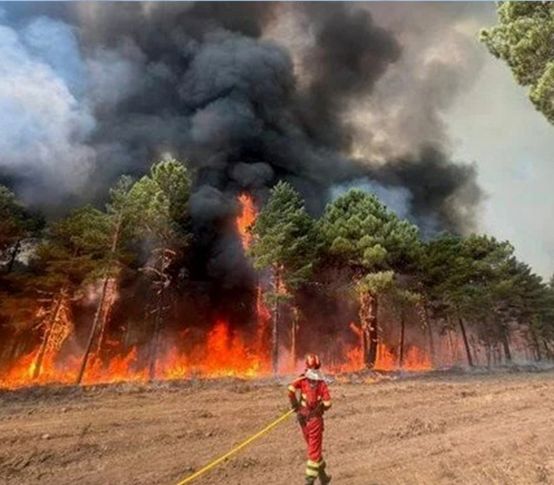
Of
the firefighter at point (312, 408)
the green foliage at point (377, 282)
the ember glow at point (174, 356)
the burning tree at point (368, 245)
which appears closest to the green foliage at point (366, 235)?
the burning tree at point (368, 245)

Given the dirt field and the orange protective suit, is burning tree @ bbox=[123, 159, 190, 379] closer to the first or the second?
the dirt field

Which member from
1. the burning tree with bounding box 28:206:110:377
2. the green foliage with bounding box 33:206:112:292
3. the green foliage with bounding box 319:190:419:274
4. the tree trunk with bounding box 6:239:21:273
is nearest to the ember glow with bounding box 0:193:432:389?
the burning tree with bounding box 28:206:110:377

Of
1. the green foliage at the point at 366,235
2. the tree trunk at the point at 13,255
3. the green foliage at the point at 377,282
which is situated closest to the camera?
the green foliage at the point at 377,282

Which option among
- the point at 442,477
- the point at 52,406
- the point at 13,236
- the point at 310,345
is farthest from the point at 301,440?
the point at 310,345

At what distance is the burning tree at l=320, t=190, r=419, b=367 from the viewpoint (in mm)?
28502

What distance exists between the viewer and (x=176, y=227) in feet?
95.4

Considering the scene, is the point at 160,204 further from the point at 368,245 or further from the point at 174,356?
the point at 174,356

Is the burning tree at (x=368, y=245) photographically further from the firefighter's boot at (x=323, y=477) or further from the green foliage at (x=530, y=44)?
the firefighter's boot at (x=323, y=477)

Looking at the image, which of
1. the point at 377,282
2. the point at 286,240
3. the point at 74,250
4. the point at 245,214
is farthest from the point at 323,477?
the point at 245,214

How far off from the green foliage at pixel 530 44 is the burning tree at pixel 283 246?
52.5 ft

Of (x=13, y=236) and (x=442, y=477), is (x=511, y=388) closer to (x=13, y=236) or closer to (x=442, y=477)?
(x=442, y=477)

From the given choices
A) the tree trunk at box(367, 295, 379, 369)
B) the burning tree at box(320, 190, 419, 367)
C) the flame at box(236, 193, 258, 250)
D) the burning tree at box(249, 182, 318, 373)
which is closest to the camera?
the burning tree at box(249, 182, 318, 373)

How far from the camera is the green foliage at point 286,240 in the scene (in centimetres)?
2819

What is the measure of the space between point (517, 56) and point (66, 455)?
52.5 feet
